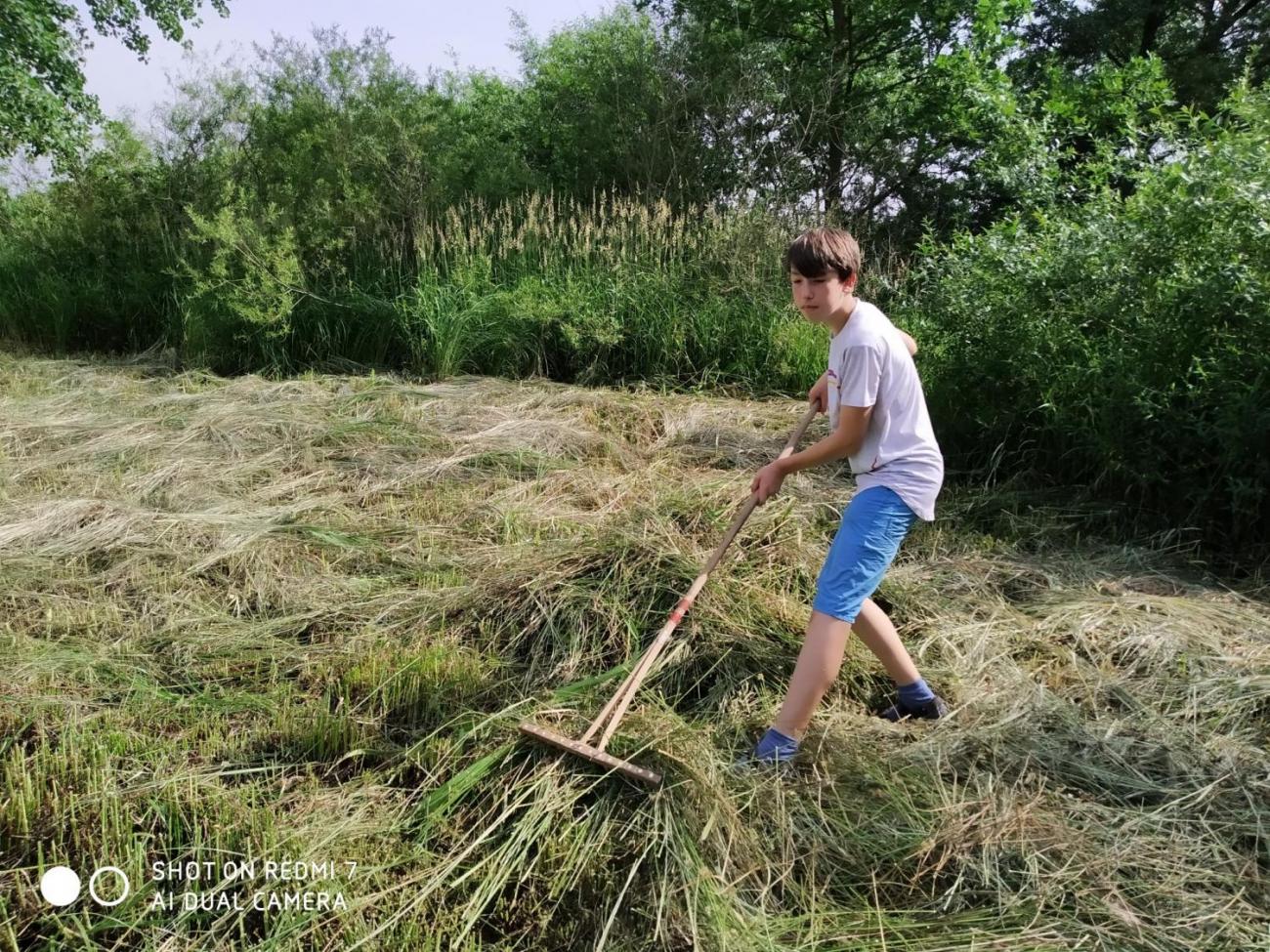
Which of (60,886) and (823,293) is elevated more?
(823,293)

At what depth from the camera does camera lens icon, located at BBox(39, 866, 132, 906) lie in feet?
6.52

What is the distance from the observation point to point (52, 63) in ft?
30.1

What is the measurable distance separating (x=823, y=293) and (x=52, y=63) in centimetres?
1015

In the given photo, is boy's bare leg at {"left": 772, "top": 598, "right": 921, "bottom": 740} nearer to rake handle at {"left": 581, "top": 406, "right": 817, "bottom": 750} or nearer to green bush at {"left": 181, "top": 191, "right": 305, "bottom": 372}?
rake handle at {"left": 581, "top": 406, "right": 817, "bottom": 750}

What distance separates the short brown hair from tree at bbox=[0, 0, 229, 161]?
30.3 ft

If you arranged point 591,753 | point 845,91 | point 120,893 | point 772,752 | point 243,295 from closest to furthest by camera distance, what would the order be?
point 120,893
point 591,753
point 772,752
point 243,295
point 845,91

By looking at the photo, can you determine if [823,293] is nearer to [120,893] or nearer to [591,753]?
[591,753]

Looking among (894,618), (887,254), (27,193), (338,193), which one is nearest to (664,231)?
(887,254)

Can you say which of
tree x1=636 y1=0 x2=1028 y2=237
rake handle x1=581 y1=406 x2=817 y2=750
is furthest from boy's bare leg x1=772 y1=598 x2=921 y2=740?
tree x1=636 y1=0 x2=1028 y2=237

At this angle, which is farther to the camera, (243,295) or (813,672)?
(243,295)

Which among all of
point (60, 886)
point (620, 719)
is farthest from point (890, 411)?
point (60, 886)

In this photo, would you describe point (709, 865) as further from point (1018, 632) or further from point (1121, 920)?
point (1018, 632)

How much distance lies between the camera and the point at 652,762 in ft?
7.63

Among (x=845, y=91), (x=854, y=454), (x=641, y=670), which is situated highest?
(x=845, y=91)
